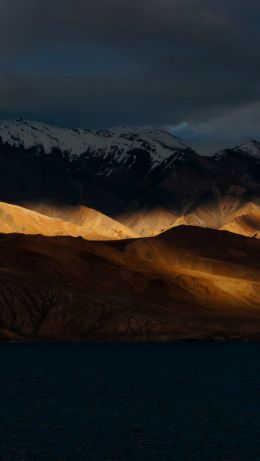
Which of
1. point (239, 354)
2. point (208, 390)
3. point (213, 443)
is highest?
point (213, 443)

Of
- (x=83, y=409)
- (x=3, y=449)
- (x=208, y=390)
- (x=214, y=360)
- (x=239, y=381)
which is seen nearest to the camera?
(x=3, y=449)

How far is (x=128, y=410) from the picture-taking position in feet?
310

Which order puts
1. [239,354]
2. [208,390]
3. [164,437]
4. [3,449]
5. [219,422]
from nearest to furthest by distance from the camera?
[3,449] → [164,437] → [219,422] → [208,390] → [239,354]

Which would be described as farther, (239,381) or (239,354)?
(239,354)

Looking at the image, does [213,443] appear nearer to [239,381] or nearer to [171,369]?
[239,381]

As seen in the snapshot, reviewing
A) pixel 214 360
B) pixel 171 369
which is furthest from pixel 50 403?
pixel 214 360

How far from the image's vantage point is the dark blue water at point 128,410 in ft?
241

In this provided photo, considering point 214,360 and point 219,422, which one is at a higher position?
point 219,422

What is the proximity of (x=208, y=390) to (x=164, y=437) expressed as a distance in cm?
3622

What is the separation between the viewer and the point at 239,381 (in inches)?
5054

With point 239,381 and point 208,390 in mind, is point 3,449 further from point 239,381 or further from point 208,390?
point 239,381

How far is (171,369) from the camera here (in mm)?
146750

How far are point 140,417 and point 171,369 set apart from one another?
5756 centimetres

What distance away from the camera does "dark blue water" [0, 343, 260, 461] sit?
7344cm
